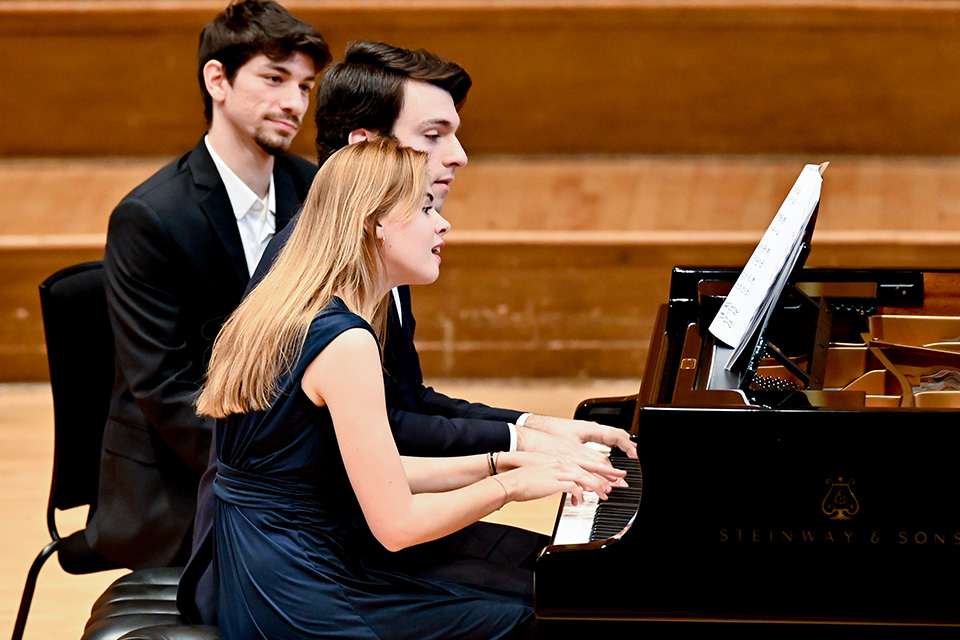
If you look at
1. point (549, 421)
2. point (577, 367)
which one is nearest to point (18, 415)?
point (577, 367)

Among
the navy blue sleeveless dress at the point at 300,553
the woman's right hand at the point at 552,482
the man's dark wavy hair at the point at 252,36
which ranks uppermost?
the man's dark wavy hair at the point at 252,36

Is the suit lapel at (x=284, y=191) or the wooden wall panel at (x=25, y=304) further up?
the suit lapel at (x=284, y=191)

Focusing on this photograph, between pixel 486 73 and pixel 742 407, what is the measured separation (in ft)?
11.9

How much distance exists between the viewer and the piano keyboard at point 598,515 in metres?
1.77

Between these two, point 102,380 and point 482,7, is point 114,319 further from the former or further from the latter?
point 482,7

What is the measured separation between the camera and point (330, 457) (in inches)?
70.7

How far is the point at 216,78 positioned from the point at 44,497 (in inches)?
70.3

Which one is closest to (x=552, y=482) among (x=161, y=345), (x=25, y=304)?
(x=161, y=345)

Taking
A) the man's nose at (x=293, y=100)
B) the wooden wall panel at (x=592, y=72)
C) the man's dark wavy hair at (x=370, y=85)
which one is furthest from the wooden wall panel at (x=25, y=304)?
the man's dark wavy hair at (x=370, y=85)

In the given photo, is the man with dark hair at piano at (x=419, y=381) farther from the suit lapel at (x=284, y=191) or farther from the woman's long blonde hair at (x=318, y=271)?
the suit lapel at (x=284, y=191)

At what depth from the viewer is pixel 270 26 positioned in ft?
9.11

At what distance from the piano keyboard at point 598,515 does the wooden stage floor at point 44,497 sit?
1656 mm

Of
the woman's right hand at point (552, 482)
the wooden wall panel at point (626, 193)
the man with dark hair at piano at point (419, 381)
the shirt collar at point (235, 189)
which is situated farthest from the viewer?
the wooden wall panel at point (626, 193)

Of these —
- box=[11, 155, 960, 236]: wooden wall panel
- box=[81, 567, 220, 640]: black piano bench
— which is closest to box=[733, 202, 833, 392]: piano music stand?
box=[81, 567, 220, 640]: black piano bench
